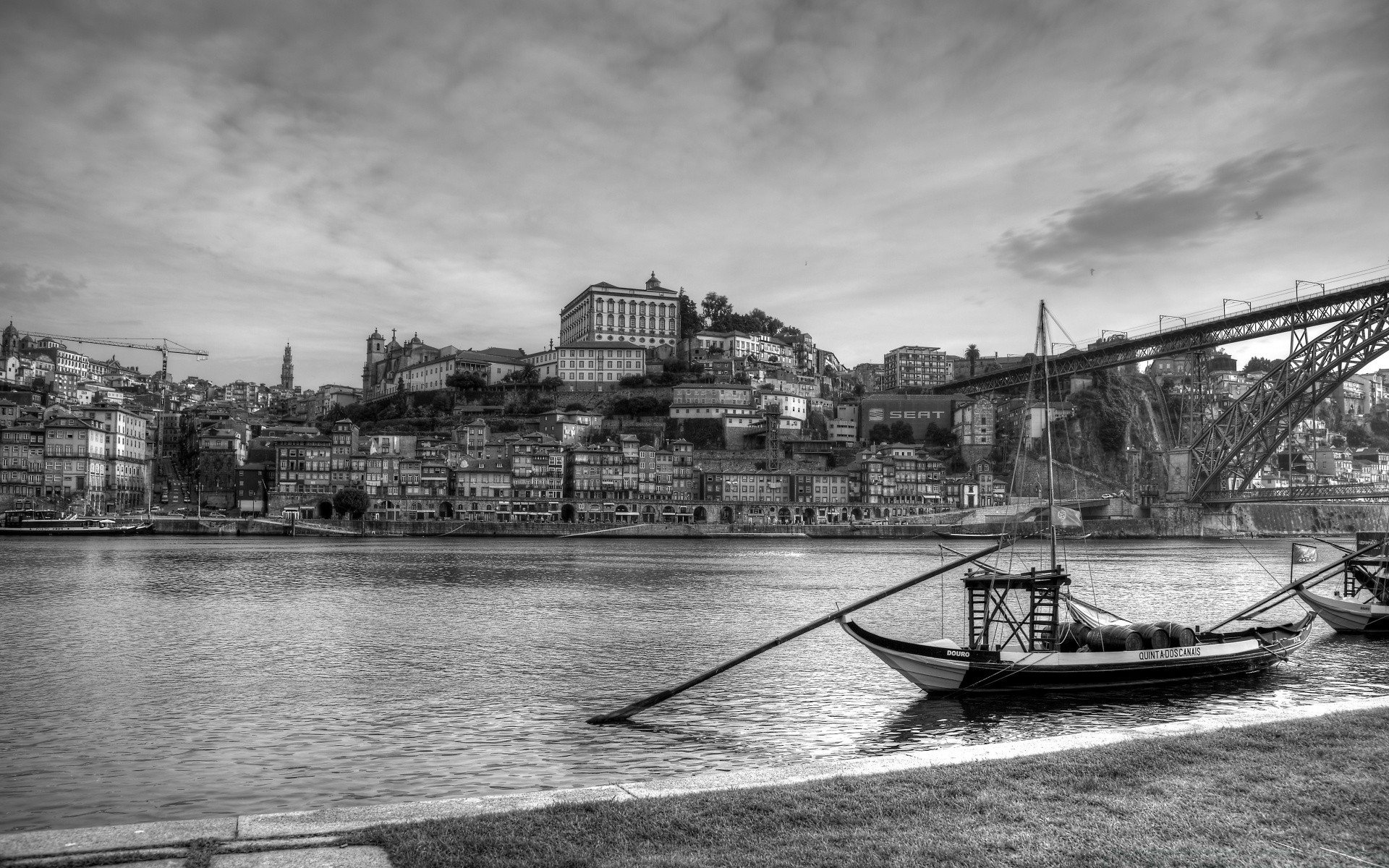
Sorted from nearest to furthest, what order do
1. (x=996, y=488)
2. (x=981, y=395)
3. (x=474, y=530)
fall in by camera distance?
(x=474, y=530), (x=996, y=488), (x=981, y=395)

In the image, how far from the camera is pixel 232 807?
1041cm

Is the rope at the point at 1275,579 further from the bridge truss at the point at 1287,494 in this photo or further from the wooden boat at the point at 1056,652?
the wooden boat at the point at 1056,652

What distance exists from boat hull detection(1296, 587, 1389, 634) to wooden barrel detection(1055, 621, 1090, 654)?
9.10m

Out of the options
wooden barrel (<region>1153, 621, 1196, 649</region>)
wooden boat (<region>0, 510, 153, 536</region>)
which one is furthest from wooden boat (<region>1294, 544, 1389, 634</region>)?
wooden boat (<region>0, 510, 153, 536</region>)

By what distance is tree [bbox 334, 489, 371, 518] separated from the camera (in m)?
99.6

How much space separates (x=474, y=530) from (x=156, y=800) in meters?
91.5

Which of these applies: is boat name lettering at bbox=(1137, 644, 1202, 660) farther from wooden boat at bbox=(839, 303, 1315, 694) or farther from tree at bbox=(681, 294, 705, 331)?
tree at bbox=(681, 294, 705, 331)

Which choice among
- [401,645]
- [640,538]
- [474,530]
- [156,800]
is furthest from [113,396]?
[156,800]

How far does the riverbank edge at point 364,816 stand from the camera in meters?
6.63

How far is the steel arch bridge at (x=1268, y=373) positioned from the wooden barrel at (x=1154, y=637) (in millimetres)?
55396

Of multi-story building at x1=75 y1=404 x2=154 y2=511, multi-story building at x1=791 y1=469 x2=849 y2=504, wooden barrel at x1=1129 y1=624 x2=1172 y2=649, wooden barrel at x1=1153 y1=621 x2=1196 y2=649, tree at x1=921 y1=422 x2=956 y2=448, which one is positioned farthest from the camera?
tree at x1=921 y1=422 x2=956 y2=448

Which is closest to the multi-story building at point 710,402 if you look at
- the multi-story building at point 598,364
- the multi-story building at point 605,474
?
the multi-story building at point 598,364

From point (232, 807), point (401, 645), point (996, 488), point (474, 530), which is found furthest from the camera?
point (996, 488)

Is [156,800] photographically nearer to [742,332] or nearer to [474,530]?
[474,530]
